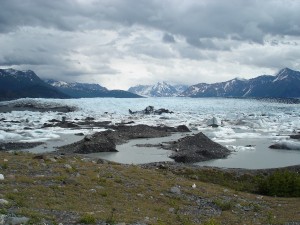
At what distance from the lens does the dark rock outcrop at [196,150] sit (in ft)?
107

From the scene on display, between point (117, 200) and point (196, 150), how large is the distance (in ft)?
73.0

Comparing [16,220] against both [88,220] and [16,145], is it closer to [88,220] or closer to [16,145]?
[88,220]

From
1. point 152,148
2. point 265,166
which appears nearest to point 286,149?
point 265,166

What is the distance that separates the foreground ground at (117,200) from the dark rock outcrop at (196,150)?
558 inches

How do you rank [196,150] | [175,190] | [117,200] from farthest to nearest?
[196,150]
[175,190]
[117,200]

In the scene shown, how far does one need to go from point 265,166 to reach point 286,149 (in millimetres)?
10069

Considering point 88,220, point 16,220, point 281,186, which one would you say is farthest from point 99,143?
point 16,220

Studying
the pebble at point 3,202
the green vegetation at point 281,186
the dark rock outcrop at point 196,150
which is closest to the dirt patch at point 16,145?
the dark rock outcrop at point 196,150

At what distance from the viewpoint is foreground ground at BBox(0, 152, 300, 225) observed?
10.4 m

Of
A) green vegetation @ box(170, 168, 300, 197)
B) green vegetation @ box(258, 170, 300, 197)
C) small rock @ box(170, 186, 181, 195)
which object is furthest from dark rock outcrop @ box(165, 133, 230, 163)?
small rock @ box(170, 186, 181, 195)

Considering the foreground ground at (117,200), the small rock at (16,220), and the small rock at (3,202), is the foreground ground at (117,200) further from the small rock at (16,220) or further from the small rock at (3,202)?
the small rock at (16,220)

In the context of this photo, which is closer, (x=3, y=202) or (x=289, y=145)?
(x=3, y=202)

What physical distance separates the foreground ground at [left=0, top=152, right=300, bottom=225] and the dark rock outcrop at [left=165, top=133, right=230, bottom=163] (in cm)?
1417

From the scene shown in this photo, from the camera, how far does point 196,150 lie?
34656 mm
